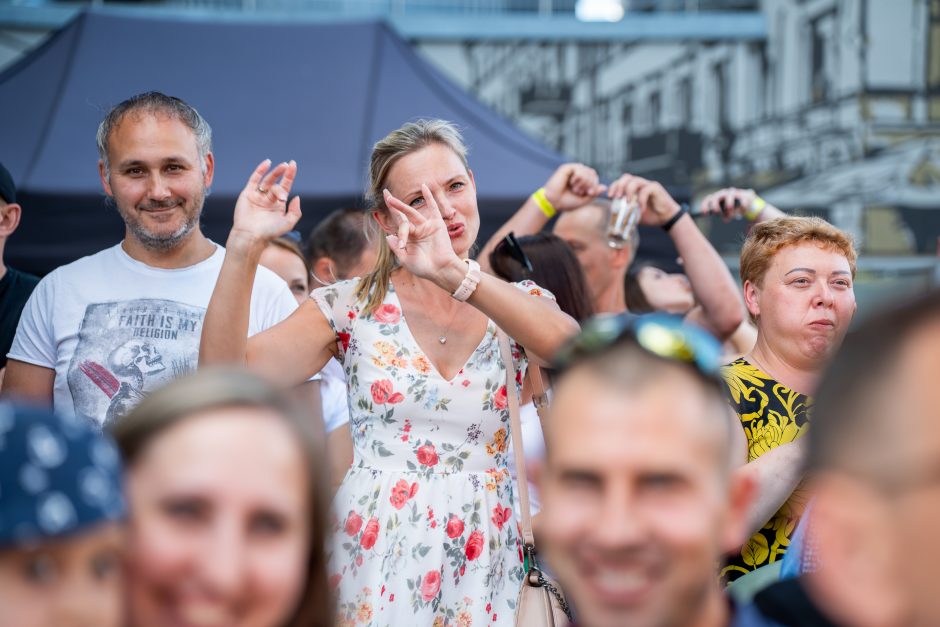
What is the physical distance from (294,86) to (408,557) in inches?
190

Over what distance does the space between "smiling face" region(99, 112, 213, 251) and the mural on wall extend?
25.6 ft

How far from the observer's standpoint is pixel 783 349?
3.21 m

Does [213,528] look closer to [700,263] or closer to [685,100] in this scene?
[700,263]

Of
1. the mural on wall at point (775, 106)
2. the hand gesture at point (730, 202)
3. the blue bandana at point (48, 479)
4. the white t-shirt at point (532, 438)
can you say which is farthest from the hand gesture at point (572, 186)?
the mural on wall at point (775, 106)

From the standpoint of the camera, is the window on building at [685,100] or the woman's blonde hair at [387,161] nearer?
the woman's blonde hair at [387,161]

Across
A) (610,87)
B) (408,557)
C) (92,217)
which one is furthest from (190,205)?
(610,87)

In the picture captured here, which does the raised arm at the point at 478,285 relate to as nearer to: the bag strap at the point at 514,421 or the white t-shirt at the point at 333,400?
the bag strap at the point at 514,421

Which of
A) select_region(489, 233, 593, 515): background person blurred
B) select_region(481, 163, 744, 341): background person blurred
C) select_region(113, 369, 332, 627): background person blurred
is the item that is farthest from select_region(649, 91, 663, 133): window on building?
select_region(113, 369, 332, 627): background person blurred

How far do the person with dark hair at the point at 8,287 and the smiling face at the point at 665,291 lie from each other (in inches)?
118

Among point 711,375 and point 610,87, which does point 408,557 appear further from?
point 610,87

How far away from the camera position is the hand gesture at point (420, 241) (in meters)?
2.87

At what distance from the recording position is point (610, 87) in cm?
1137

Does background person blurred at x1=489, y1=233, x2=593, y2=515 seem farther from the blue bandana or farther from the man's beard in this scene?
the blue bandana

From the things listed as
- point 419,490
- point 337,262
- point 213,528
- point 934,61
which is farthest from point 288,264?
point 934,61
